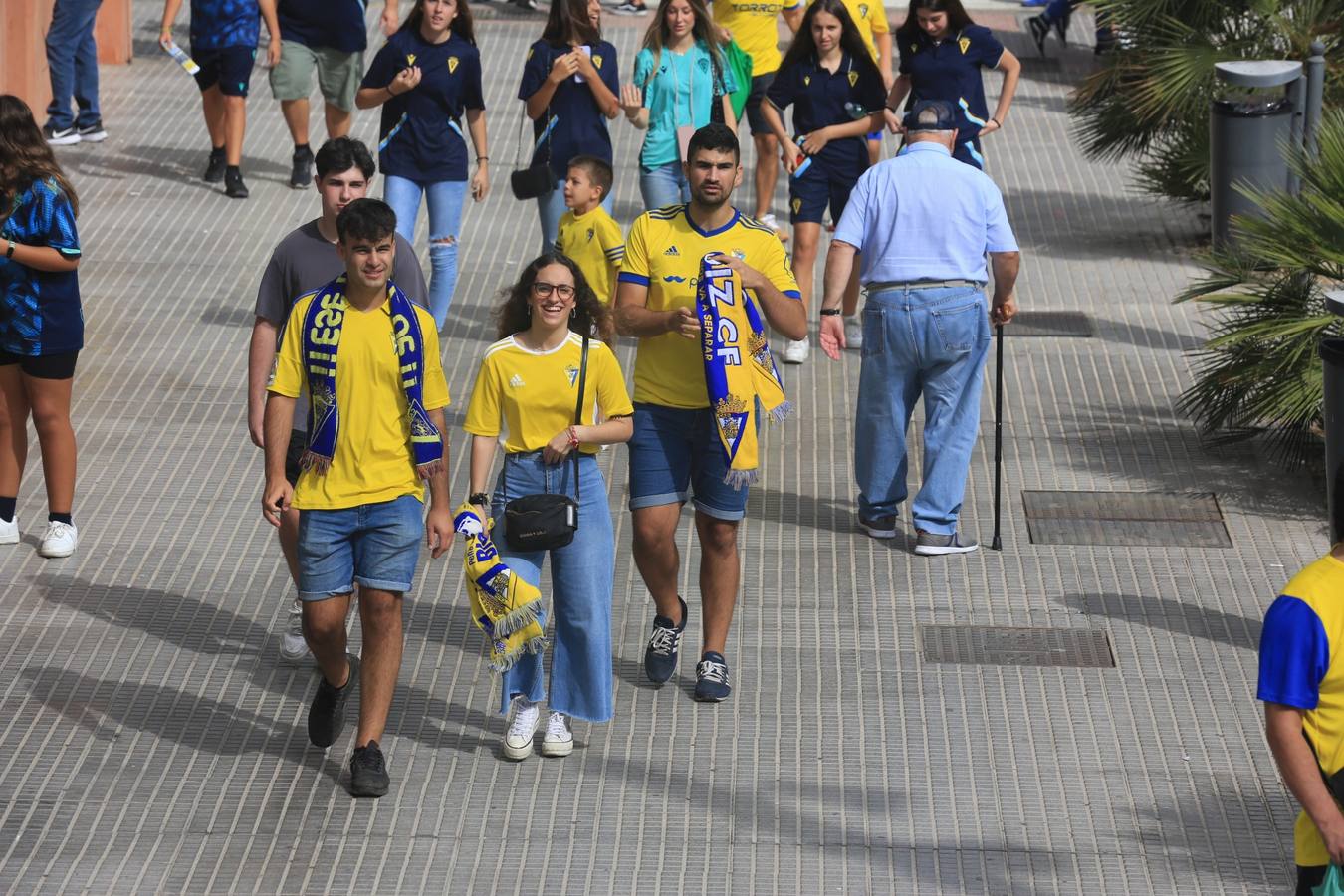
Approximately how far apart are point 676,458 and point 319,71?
7822mm

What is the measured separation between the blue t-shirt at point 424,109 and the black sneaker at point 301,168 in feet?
13.3

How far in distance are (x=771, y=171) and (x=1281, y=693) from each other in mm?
8711

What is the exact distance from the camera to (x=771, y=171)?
42.1 ft

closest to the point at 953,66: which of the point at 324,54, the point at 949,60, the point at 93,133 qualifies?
the point at 949,60

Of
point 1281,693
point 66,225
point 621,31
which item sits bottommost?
point 621,31

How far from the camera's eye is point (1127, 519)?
29.5 feet

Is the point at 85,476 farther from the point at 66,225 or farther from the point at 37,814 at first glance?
the point at 37,814

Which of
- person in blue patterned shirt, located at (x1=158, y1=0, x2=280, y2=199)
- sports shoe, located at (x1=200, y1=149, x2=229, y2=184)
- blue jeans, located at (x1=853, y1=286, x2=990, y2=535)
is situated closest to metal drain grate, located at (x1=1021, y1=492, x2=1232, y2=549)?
blue jeans, located at (x1=853, y1=286, x2=990, y2=535)

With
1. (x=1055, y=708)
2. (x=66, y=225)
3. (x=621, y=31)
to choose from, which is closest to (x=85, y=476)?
(x=66, y=225)

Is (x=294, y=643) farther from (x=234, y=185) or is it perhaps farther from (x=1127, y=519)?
(x=234, y=185)

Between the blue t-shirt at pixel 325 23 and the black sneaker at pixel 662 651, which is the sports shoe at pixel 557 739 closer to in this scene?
the black sneaker at pixel 662 651

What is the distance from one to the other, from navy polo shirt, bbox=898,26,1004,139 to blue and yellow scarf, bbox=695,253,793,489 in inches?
182

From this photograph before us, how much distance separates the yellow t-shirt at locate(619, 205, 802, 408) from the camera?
7.02m

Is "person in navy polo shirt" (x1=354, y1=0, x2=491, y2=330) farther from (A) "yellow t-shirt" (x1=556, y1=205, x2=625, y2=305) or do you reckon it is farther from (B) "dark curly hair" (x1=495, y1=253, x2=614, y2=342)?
(B) "dark curly hair" (x1=495, y1=253, x2=614, y2=342)
